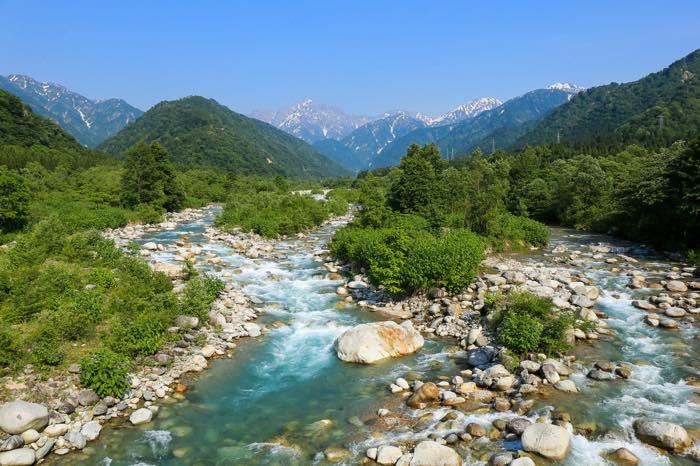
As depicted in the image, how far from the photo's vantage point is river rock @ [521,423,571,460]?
1071cm

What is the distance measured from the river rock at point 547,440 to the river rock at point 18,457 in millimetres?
12120

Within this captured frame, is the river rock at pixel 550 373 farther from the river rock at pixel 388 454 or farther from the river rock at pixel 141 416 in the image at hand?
the river rock at pixel 141 416

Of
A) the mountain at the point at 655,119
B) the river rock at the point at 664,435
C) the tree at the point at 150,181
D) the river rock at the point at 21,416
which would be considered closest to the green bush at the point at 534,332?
the river rock at the point at 664,435

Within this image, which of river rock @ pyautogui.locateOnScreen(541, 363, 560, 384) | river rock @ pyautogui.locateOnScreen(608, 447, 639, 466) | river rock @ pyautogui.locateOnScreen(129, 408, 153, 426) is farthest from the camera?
river rock @ pyautogui.locateOnScreen(541, 363, 560, 384)

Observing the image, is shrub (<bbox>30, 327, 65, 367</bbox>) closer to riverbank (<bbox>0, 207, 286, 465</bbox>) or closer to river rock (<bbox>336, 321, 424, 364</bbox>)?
riverbank (<bbox>0, 207, 286, 465</bbox>)

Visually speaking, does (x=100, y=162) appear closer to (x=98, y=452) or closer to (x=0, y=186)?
(x=0, y=186)

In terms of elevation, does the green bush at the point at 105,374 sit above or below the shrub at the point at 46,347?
below

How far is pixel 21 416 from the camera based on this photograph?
38.9ft

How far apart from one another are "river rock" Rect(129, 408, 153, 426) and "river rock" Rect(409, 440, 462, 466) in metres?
7.72

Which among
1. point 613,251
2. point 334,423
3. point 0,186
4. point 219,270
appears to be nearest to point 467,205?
point 613,251

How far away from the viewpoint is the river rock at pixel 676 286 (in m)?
23.6

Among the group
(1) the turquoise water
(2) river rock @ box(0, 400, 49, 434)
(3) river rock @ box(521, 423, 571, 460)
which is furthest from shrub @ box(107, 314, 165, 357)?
(3) river rock @ box(521, 423, 571, 460)

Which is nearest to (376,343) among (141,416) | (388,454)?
(388,454)

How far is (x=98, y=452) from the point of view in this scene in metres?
11.5
